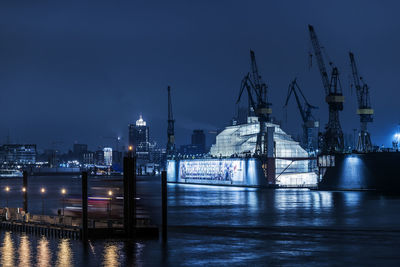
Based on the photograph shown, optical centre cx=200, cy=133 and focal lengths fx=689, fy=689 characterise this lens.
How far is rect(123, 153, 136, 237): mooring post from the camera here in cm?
4844

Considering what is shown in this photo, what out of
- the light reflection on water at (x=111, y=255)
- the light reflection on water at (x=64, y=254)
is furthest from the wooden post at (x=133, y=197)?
the light reflection on water at (x=64, y=254)

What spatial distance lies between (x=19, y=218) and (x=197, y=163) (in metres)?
136

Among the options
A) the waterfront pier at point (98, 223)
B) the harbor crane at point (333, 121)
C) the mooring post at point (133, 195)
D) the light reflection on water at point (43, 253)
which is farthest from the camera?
the harbor crane at point (333, 121)

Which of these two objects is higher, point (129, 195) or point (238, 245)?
point (129, 195)

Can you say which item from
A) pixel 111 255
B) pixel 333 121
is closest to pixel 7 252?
pixel 111 255

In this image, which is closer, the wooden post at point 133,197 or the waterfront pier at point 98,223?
the wooden post at point 133,197

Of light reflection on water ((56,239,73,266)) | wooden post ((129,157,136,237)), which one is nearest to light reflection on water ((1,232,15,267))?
light reflection on water ((56,239,73,266))

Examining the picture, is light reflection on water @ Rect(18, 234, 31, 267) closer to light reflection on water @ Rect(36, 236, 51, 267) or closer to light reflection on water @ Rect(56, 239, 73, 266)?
light reflection on water @ Rect(36, 236, 51, 267)

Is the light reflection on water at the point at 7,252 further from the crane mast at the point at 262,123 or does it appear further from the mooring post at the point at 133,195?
the crane mast at the point at 262,123

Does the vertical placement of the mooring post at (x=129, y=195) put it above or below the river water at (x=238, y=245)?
above

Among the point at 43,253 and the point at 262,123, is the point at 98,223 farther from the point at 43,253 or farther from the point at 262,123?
the point at 262,123

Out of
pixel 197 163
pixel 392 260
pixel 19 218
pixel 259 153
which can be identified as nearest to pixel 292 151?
pixel 259 153

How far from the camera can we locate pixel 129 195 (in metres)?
48.6

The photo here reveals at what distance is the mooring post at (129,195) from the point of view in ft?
159
